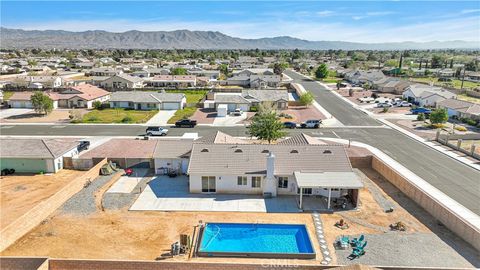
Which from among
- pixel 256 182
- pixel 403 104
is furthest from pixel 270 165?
pixel 403 104

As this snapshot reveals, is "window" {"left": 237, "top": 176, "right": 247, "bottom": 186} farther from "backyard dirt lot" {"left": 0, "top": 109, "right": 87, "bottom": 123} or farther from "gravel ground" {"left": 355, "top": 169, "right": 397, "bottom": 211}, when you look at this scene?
"backyard dirt lot" {"left": 0, "top": 109, "right": 87, "bottom": 123}

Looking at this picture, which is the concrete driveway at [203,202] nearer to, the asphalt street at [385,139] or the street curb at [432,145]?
the asphalt street at [385,139]

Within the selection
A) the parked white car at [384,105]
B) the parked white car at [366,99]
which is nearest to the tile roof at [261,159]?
the parked white car at [384,105]

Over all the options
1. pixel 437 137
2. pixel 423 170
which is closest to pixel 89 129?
pixel 423 170

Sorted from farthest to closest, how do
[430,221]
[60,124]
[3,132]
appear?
[60,124] → [3,132] → [430,221]

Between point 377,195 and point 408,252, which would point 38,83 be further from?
point 408,252

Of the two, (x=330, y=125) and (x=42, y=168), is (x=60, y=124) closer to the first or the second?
(x=42, y=168)
